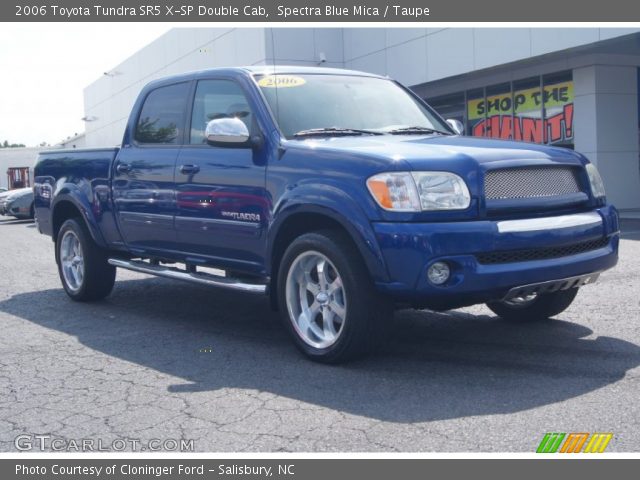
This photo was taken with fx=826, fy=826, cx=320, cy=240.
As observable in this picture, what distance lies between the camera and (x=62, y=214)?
8.46 metres

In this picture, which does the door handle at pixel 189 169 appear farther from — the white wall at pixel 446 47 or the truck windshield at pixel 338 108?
the white wall at pixel 446 47

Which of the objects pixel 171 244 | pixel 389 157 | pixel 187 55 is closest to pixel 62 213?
pixel 171 244

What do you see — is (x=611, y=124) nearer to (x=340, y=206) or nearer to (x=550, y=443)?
(x=340, y=206)

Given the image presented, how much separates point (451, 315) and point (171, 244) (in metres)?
2.37

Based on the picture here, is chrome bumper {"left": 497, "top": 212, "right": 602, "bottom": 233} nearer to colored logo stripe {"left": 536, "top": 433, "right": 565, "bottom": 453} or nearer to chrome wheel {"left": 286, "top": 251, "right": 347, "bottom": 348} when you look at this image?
chrome wheel {"left": 286, "top": 251, "right": 347, "bottom": 348}

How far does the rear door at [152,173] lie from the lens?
6637mm

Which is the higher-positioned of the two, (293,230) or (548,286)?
(293,230)

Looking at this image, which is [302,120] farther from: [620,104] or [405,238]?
[620,104]

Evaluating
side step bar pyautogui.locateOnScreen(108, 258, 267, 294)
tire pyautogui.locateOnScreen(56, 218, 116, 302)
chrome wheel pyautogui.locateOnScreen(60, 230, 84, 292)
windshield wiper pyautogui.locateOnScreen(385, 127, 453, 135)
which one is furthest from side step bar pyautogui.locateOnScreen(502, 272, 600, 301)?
chrome wheel pyautogui.locateOnScreen(60, 230, 84, 292)

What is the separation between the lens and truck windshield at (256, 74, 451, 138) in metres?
5.87

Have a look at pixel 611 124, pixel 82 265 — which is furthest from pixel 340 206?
pixel 611 124

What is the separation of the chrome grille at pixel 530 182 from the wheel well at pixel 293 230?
0.91 m

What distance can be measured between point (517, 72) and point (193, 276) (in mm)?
17673

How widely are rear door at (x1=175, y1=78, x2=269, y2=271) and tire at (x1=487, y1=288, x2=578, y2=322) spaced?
1.93 meters
